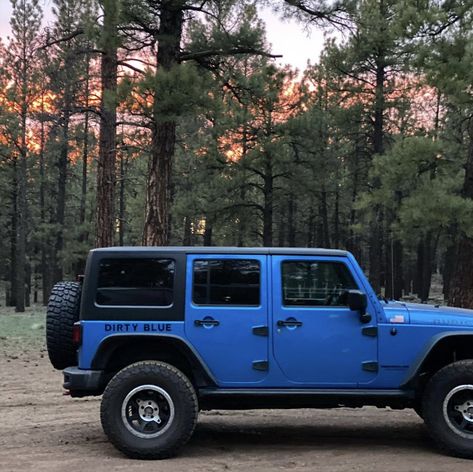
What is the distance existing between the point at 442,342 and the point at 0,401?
245 inches

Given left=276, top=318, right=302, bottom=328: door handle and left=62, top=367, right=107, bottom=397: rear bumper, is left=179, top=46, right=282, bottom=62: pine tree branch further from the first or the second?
left=62, top=367, right=107, bottom=397: rear bumper

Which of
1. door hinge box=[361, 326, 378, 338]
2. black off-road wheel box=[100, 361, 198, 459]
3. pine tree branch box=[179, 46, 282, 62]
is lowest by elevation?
black off-road wheel box=[100, 361, 198, 459]

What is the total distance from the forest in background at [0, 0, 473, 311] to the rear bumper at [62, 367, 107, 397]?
225 inches

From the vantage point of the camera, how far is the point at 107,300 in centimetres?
582

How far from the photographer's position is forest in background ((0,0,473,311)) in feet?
38.0

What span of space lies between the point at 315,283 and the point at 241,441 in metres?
1.96

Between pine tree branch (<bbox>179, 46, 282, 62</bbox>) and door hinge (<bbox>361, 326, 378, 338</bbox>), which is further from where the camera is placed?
pine tree branch (<bbox>179, 46, 282, 62</bbox>)

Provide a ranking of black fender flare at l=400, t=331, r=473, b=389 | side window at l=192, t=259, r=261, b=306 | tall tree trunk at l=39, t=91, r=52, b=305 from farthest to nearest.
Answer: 1. tall tree trunk at l=39, t=91, r=52, b=305
2. side window at l=192, t=259, r=261, b=306
3. black fender flare at l=400, t=331, r=473, b=389

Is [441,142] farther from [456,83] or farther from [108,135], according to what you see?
[108,135]

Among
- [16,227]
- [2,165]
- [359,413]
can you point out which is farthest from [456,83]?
[16,227]

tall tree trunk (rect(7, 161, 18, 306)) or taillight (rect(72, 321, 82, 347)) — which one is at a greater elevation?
tall tree trunk (rect(7, 161, 18, 306))

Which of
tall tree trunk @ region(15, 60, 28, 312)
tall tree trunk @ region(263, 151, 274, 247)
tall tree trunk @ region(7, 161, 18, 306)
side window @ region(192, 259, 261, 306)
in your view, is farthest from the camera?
tall tree trunk @ region(7, 161, 18, 306)

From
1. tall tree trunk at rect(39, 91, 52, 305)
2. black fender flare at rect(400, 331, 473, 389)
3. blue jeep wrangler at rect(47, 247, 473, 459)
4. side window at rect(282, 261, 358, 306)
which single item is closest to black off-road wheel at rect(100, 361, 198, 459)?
blue jeep wrangler at rect(47, 247, 473, 459)

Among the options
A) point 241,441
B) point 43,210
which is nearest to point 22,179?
point 43,210
